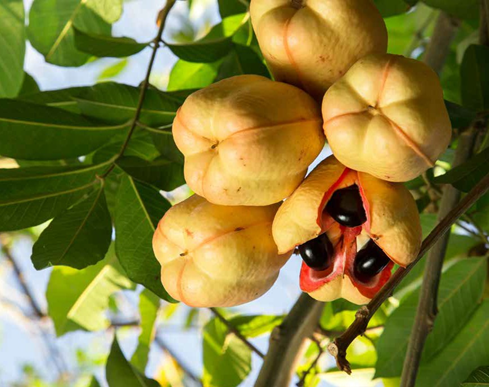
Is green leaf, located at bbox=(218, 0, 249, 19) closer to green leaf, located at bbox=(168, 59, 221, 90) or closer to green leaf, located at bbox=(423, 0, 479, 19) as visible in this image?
green leaf, located at bbox=(168, 59, 221, 90)

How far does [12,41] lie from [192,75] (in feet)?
1.16

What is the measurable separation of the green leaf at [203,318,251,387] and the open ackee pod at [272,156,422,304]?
2.69ft

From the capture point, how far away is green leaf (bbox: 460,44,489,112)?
109cm

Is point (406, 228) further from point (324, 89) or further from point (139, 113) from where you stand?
point (139, 113)

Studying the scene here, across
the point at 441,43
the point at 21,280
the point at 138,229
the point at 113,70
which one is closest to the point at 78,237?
the point at 138,229

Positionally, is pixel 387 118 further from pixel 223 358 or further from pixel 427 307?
pixel 223 358

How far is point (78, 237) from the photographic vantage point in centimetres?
104

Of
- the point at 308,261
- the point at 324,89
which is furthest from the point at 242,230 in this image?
the point at 324,89

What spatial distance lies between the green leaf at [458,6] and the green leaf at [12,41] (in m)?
0.70

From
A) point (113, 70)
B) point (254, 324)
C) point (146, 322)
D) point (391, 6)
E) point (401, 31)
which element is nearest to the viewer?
point (391, 6)

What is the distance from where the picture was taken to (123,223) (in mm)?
1042

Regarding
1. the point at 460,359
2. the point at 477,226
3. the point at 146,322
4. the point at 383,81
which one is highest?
the point at 383,81

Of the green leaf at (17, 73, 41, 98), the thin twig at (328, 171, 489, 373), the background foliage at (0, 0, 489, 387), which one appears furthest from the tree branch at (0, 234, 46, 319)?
the thin twig at (328, 171, 489, 373)

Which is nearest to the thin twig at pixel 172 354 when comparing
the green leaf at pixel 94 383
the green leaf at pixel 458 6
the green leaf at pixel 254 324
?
the green leaf at pixel 254 324
